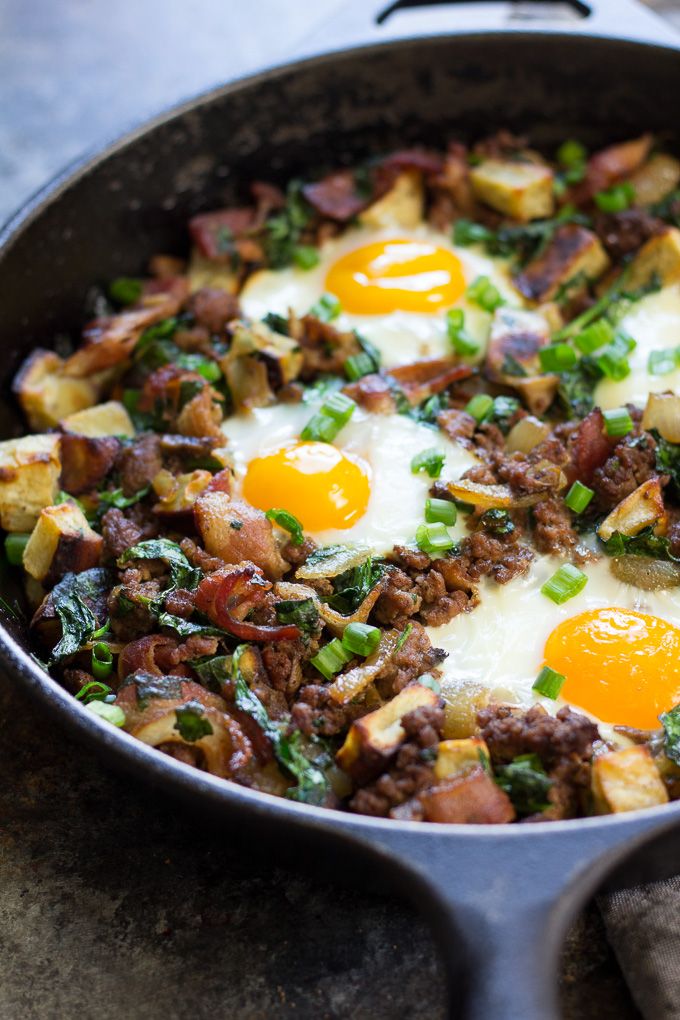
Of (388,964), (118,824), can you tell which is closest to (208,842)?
(118,824)

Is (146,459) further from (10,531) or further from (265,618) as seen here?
(265,618)

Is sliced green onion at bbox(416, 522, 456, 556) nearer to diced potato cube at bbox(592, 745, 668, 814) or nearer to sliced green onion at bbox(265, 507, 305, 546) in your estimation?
sliced green onion at bbox(265, 507, 305, 546)

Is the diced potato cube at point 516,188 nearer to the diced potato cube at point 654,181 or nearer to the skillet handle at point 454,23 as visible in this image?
the diced potato cube at point 654,181

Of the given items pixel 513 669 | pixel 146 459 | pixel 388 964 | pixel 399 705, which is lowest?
pixel 388 964

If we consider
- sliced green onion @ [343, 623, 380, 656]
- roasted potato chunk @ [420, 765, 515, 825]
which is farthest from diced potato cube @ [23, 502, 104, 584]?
roasted potato chunk @ [420, 765, 515, 825]

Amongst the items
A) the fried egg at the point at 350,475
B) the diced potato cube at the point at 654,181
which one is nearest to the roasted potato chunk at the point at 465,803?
the fried egg at the point at 350,475

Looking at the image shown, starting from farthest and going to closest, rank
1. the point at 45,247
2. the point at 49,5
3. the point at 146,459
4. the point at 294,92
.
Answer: the point at 49,5, the point at 294,92, the point at 45,247, the point at 146,459
